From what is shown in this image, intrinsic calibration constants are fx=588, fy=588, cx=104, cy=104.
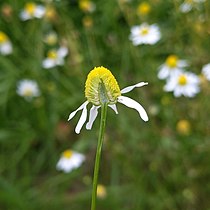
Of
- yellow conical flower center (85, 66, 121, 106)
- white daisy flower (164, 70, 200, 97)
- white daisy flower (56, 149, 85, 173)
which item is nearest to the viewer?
yellow conical flower center (85, 66, 121, 106)

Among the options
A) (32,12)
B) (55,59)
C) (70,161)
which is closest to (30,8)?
(32,12)

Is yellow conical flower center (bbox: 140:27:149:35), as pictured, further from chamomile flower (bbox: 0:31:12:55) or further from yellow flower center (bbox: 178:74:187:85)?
chamomile flower (bbox: 0:31:12:55)

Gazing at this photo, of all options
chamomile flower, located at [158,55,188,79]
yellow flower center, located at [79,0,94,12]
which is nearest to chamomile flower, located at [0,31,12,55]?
yellow flower center, located at [79,0,94,12]

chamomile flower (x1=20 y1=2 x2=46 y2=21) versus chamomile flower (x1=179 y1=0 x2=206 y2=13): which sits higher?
chamomile flower (x1=20 y1=2 x2=46 y2=21)

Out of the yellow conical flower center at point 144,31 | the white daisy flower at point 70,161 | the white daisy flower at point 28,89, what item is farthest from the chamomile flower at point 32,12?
the white daisy flower at point 70,161

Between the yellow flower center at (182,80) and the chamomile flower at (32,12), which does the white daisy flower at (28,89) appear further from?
the yellow flower center at (182,80)

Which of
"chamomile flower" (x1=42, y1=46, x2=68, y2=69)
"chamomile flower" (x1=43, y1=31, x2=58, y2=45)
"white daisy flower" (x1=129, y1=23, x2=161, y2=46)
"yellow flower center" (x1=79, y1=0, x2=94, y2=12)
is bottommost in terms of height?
"white daisy flower" (x1=129, y1=23, x2=161, y2=46)

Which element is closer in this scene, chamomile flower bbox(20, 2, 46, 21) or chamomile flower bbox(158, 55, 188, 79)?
chamomile flower bbox(158, 55, 188, 79)
